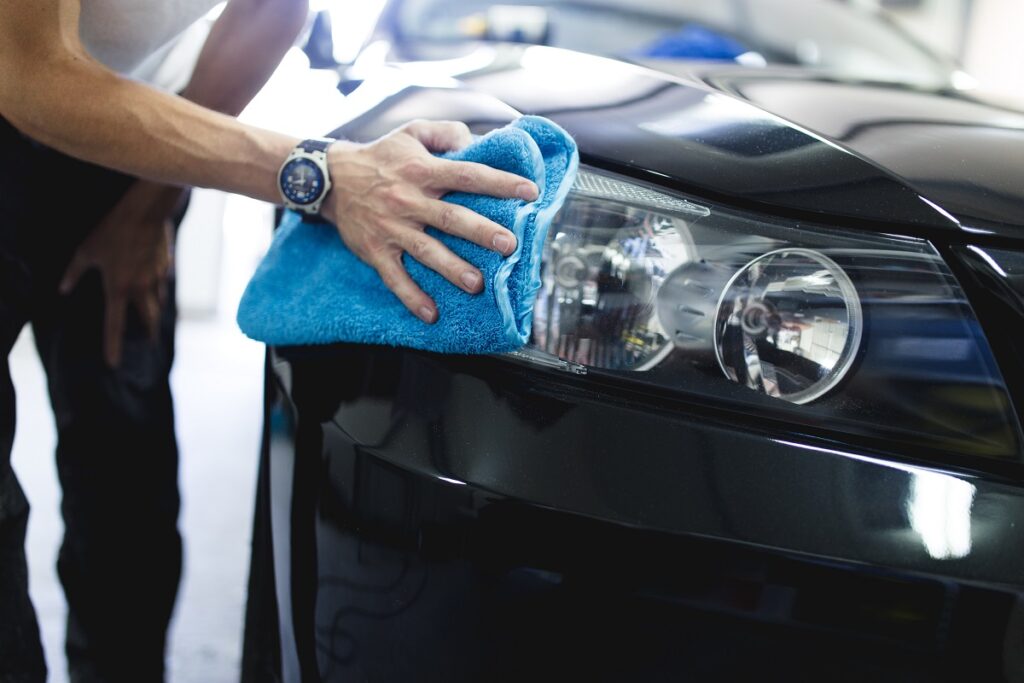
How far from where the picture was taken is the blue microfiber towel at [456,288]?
0.81m

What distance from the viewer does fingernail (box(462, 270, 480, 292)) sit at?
2.71 ft

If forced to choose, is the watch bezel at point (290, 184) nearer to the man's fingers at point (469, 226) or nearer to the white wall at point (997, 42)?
the man's fingers at point (469, 226)

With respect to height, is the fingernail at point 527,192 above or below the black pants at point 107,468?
above

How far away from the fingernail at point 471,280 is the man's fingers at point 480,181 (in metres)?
0.07

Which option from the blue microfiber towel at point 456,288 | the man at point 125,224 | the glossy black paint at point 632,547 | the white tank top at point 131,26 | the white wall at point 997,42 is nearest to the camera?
the glossy black paint at point 632,547

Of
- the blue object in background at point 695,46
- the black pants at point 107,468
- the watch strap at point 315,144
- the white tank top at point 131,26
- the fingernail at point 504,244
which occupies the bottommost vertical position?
the black pants at point 107,468

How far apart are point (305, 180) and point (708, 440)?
49 centimetres

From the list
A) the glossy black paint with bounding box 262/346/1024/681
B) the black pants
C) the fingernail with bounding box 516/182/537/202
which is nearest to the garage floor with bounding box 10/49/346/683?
the black pants

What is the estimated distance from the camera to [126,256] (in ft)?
4.66

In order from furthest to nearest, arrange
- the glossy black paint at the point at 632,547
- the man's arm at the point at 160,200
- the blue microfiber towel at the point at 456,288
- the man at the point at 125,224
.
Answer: the man's arm at the point at 160,200, the man at the point at 125,224, the blue microfiber towel at the point at 456,288, the glossy black paint at the point at 632,547

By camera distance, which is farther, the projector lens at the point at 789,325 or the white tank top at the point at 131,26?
the white tank top at the point at 131,26

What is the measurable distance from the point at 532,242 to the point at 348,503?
0.29 meters

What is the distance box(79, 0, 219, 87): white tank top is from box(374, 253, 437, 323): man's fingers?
0.47 m

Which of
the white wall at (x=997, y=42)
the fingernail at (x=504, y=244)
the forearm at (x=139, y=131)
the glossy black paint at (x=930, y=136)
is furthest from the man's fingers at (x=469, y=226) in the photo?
the white wall at (x=997, y=42)
